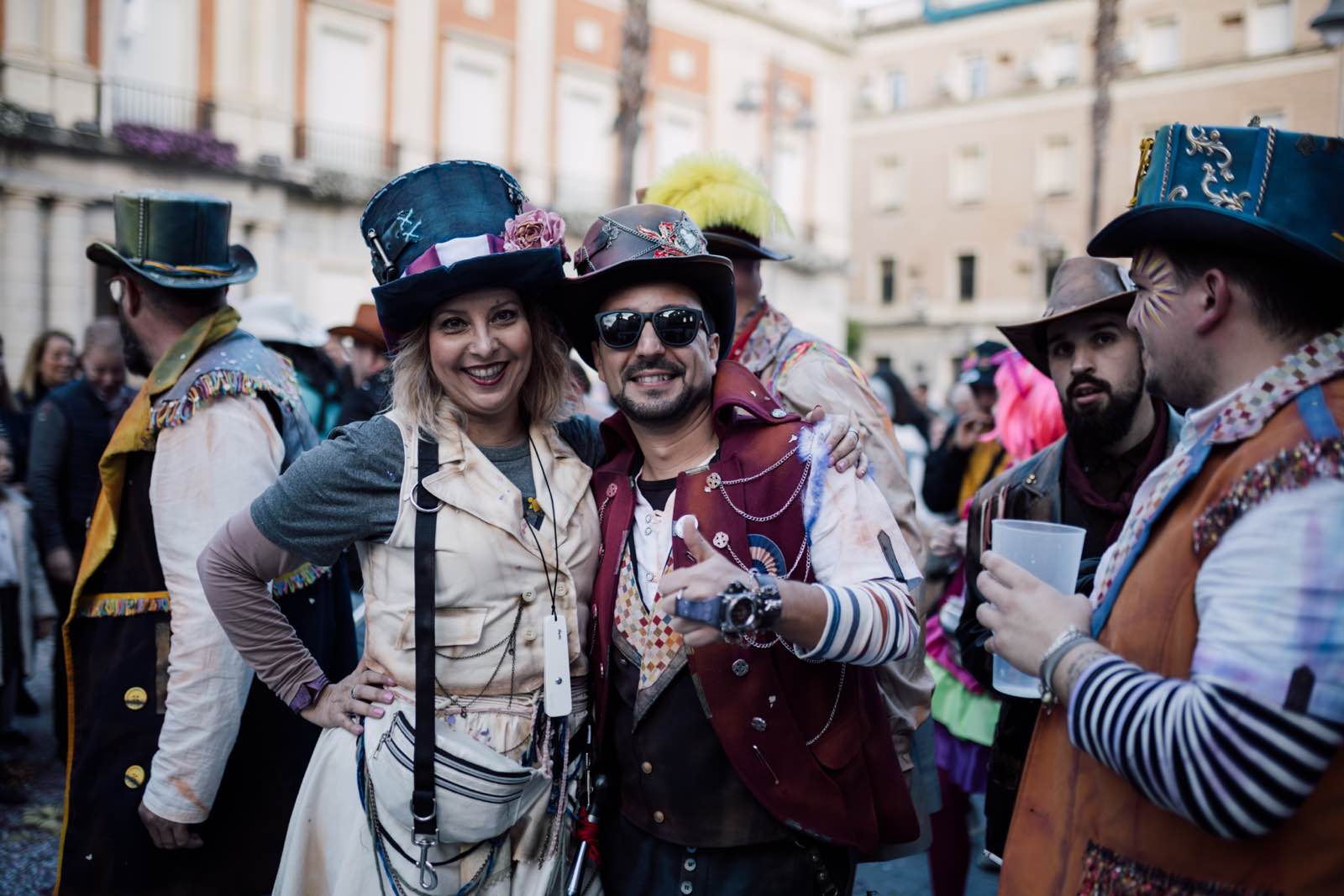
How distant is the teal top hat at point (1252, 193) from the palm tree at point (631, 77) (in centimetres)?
1392

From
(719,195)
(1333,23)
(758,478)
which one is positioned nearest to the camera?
(758,478)

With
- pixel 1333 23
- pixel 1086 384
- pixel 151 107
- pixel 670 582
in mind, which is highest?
pixel 151 107

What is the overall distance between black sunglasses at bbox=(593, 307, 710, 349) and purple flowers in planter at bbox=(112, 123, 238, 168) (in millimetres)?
16847

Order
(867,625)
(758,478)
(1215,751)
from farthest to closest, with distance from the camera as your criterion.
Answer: (758,478), (867,625), (1215,751)

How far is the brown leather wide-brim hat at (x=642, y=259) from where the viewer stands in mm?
2186

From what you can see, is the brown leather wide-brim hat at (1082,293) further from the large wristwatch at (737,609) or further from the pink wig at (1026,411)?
the large wristwatch at (737,609)

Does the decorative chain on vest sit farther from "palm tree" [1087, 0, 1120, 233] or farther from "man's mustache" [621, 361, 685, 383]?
"palm tree" [1087, 0, 1120, 233]

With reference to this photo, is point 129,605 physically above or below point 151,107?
below

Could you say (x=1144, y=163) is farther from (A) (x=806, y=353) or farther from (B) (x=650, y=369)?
(A) (x=806, y=353)

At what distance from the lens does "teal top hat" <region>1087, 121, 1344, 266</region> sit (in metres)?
1.43

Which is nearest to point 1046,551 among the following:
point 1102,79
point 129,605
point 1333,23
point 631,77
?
point 129,605

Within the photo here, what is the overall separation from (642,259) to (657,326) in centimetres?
15

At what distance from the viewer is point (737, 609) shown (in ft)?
5.42

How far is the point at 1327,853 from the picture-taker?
4.35 feet
